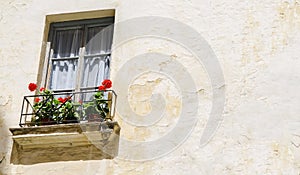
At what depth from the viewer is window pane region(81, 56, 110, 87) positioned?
10.5 metres

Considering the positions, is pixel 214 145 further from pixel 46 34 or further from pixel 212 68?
pixel 46 34

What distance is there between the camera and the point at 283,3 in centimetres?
1014

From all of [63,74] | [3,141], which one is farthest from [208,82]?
[3,141]

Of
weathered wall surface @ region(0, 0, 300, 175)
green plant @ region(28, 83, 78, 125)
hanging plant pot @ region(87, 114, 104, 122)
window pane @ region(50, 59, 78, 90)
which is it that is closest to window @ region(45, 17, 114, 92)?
window pane @ region(50, 59, 78, 90)

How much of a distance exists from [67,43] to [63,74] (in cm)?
58

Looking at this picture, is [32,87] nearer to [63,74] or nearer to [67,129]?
[63,74]

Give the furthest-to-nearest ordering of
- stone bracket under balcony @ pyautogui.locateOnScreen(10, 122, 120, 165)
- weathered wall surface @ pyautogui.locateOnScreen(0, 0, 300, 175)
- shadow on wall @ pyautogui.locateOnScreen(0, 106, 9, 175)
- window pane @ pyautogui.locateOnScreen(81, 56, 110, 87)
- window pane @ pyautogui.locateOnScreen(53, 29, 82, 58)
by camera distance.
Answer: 1. window pane @ pyautogui.locateOnScreen(53, 29, 82, 58)
2. window pane @ pyautogui.locateOnScreen(81, 56, 110, 87)
3. shadow on wall @ pyautogui.locateOnScreen(0, 106, 9, 175)
4. stone bracket under balcony @ pyautogui.locateOnScreen(10, 122, 120, 165)
5. weathered wall surface @ pyautogui.locateOnScreen(0, 0, 300, 175)

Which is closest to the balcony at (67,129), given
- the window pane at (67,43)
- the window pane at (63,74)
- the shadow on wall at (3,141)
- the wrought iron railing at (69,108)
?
the wrought iron railing at (69,108)

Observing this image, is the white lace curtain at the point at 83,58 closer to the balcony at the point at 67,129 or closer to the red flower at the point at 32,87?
the balcony at the point at 67,129

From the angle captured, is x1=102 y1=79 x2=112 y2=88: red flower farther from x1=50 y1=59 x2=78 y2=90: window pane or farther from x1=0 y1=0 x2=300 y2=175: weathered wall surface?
x1=50 y1=59 x2=78 y2=90: window pane

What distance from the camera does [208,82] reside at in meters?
9.72

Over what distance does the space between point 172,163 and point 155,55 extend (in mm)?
1834

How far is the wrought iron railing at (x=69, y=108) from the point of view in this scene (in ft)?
32.4

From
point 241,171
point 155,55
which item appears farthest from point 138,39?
point 241,171
